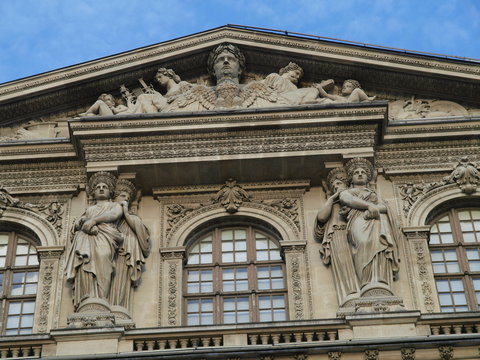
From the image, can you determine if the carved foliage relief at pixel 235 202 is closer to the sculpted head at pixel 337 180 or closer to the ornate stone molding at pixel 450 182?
the sculpted head at pixel 337 180

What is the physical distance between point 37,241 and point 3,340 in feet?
11.2

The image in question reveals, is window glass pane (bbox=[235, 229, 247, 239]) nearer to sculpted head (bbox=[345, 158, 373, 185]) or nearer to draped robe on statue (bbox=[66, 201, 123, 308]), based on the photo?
sculpted head (bbox=[345, 158, 373, 185])

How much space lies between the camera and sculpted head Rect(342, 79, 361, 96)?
25453mm

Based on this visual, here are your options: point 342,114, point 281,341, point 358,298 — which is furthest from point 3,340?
point 342,114

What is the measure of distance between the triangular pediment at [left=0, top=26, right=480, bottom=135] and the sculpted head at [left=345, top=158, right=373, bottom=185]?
2747 mm

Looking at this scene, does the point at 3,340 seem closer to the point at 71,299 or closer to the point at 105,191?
the point at 71,299

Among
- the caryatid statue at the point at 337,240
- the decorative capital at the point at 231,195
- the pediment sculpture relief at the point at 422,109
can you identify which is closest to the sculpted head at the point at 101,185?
the decorative capital at the point at 231,195

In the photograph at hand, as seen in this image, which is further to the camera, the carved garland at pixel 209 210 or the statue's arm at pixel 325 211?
the carved garland at pixel 209 210

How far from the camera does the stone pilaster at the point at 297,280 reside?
21823 millimetres

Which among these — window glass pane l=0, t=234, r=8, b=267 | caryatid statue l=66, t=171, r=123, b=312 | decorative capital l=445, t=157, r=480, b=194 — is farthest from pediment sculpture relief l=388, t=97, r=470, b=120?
window glass pane l=0, t=234, r=8, b=267

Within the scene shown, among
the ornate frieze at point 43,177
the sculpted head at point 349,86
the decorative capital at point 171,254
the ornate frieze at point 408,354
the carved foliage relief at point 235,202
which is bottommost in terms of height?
the ornate frieze at point 408,354

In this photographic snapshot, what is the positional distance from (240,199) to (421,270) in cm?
395

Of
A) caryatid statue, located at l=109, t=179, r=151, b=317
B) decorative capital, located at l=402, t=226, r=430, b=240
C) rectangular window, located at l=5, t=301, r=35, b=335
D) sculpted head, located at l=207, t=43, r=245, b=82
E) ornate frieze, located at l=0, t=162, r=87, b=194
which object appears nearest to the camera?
caryatid statue, located at l=109, t=179, r=151, b=317

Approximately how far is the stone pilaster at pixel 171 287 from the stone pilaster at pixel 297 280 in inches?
79.7
